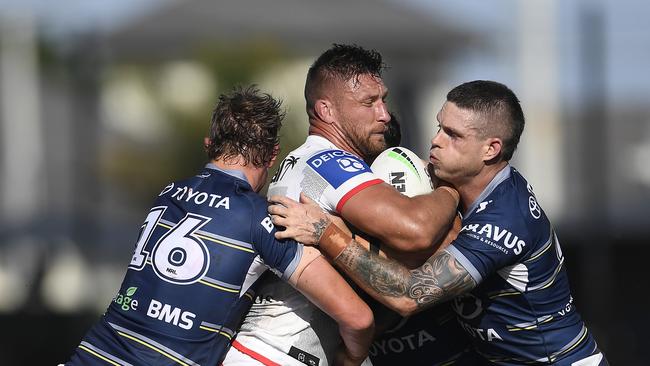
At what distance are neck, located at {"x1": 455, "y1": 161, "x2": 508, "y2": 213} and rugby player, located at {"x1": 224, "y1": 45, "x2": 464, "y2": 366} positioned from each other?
0.12 m

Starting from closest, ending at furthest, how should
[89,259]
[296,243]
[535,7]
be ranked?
[296,243] < [89,259] < [535,7]

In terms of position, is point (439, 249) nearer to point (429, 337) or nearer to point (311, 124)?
point (429, 337)

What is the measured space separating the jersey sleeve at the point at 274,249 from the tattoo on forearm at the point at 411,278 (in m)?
0.23

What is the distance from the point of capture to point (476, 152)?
189 inches

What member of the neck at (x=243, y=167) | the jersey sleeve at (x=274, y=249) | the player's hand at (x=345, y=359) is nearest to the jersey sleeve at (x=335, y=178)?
the neck at (x=243, y=167)

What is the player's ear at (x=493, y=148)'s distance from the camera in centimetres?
480

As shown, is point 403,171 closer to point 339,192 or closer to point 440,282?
point 339,192

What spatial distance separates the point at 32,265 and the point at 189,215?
801 centimetres

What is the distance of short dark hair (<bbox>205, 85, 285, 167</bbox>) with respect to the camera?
4.75 m

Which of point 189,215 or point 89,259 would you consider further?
Result: point 89,259

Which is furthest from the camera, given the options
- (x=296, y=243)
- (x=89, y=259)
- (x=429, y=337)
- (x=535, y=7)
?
(x=535, y=7)

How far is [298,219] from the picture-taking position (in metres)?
4.57

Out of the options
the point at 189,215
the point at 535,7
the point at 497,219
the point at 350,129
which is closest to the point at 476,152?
the point at 497,219

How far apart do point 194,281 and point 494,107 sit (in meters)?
1.63
